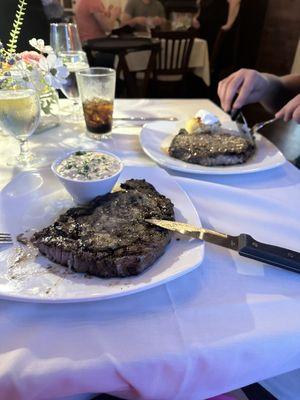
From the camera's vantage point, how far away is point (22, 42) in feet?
6.97

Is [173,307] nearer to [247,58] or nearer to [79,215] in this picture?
[79,215]

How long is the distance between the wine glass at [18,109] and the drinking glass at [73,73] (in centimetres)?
37

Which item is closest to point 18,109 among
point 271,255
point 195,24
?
point 271,255

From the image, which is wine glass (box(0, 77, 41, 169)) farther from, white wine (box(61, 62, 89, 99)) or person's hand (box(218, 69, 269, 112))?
person's hand (box(218, 69, 269, 112))

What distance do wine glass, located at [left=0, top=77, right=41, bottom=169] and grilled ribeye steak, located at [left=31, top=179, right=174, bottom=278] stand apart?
15.7 inches

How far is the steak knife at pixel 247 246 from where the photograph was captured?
1.97 feet

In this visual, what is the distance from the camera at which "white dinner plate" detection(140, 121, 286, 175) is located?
0.97 metres

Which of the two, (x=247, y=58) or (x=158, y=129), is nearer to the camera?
(x=158, y=129)

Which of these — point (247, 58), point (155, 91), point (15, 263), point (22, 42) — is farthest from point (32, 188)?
point (247, 58)

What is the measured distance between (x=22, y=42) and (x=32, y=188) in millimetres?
1702

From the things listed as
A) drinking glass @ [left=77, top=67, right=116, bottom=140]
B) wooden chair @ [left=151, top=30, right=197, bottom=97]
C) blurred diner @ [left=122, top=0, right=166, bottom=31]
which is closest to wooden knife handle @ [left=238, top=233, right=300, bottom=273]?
drinking glass @ [left=77, top=67, right=116, bottom=140]

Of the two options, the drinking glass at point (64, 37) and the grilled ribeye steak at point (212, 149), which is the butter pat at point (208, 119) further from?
the drinking glass at point (64, 37)

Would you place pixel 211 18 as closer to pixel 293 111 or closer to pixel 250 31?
pixel 250 31

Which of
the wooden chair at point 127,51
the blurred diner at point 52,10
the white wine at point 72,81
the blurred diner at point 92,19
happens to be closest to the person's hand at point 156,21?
the blurred diner at point 92,19
